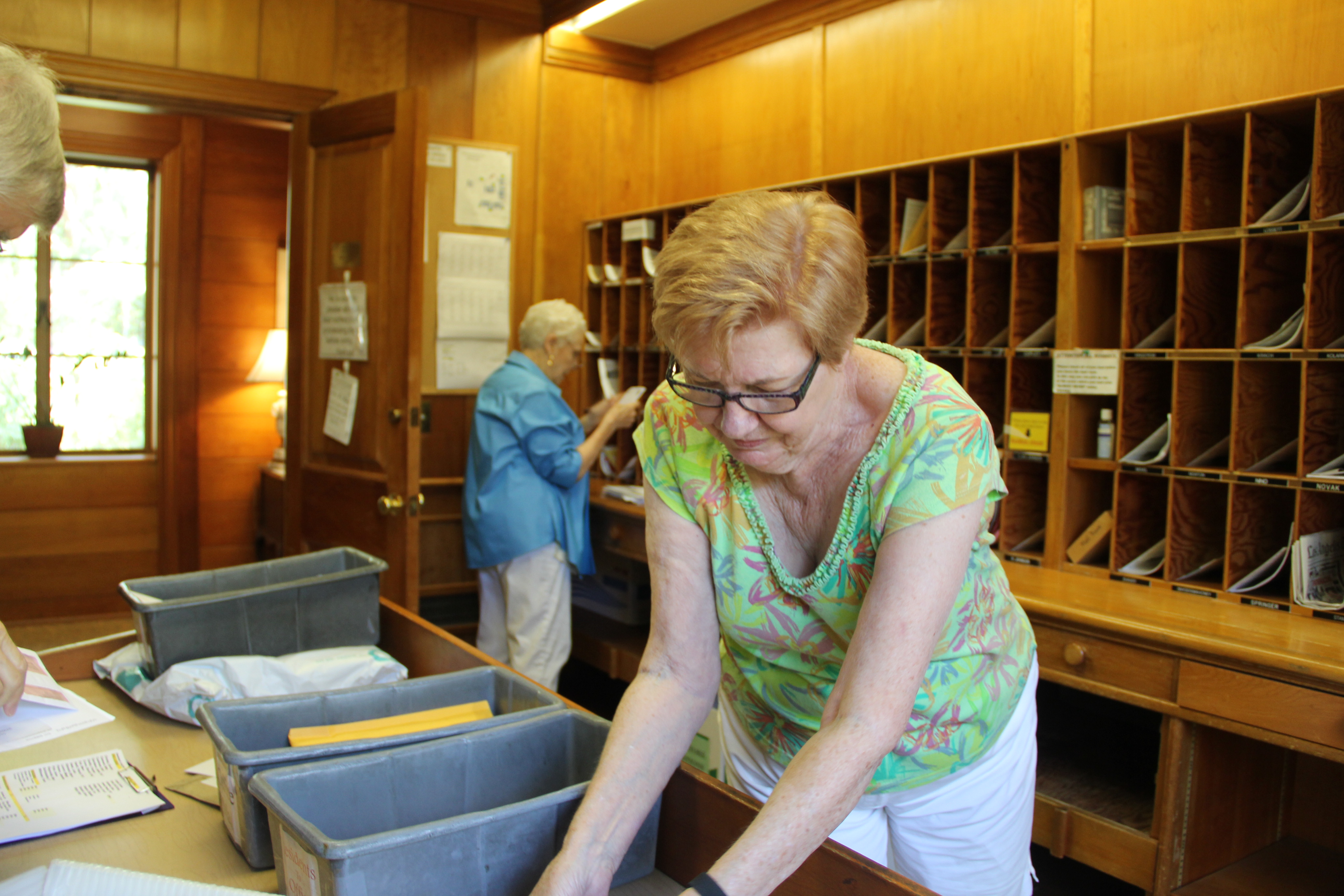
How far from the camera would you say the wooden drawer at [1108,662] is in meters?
2.11

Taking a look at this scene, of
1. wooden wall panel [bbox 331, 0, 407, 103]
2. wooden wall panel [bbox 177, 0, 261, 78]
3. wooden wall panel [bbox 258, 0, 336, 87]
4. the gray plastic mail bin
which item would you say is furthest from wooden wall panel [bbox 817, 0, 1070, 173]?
the gray plastic mail bin

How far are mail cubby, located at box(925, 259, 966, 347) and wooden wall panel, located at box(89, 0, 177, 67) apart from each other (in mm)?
2924

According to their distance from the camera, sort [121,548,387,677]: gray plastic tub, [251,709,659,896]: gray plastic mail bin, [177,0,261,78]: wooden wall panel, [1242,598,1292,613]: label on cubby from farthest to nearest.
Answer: [177,0,261,78]: wooden wall panel
[1242,598,1292,613]: label on cubby
[121,548,387,677]: gray plastic tub
[251,709,659,896]: gray plastic mail bin

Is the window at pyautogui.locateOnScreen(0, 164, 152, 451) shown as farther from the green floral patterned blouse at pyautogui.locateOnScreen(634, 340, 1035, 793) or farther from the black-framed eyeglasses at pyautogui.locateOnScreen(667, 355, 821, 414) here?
the black-framed eyeglasses at pyautogui.locateOnScreen(667, 355, 821, 414)

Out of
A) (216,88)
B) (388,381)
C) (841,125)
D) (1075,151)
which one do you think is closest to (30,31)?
(216,88)

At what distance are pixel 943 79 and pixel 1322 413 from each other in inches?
71.7

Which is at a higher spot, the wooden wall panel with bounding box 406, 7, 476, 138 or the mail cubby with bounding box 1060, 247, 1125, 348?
the wooden wall panel with bounding box 406, 7, 476, 138

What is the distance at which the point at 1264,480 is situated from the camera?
2.23 metres

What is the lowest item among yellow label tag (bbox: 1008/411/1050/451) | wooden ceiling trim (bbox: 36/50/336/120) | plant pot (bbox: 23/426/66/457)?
plant pot (bbox: 23/426/66/457)

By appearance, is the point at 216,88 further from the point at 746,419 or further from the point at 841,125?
the point at 746,419

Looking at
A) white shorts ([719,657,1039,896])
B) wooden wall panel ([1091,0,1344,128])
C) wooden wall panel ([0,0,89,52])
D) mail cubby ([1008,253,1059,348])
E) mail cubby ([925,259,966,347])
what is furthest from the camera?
wooden wall panel ([0,0,89,52])

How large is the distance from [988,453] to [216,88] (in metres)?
3.67

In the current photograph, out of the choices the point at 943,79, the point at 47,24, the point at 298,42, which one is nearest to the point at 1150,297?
the point at 943,79

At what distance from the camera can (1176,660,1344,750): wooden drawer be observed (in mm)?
1836
